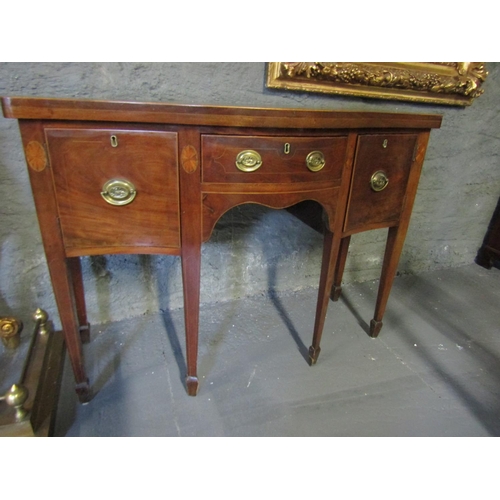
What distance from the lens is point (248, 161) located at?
2.85ft

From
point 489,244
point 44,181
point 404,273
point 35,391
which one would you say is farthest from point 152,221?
point 489,244

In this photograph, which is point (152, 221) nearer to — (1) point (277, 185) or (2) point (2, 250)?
(1) point (277, 185)

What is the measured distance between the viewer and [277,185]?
0.92 m

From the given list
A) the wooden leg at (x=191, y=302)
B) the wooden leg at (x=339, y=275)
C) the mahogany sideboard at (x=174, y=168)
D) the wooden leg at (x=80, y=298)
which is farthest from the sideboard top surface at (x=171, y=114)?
the wooden leg at (x=339, y=275)

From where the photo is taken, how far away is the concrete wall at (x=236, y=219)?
1.14m

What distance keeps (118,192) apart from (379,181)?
0.77 metres

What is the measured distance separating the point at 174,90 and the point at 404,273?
1630mm

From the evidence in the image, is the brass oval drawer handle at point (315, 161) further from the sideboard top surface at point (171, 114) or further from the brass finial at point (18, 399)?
the brass finial at point (18, 399)

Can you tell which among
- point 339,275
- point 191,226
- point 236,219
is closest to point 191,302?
point 191,226

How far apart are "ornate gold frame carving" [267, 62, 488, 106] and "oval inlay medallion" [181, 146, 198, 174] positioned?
25.1 inches

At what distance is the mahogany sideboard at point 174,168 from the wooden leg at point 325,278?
5 cm

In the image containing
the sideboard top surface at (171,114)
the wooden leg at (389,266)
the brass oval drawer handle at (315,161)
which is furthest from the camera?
the wooden leg at (389,266)

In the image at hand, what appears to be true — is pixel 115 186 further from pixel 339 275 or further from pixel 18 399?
pixel 339 275

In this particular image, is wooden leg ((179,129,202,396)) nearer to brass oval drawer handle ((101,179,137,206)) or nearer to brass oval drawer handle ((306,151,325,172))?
brass oval drawer handle ((101,179,137,206))
